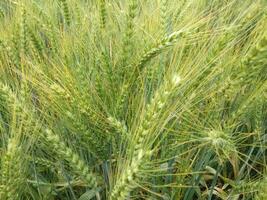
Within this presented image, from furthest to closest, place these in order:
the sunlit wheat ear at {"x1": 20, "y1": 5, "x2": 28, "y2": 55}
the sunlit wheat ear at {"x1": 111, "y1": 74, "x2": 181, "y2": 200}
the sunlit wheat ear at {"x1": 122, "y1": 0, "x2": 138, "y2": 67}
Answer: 1. the sunlit wheat ear at {"x1": 20, "y1": 5, "x2": 28, "y2": 55}
2. the sunlit wheat ear at {"x1": 122, "y1": 0, "x2": 138, "y2": 67}
3. the sunlit wheat ear at {"x1": 111, "y1": 74, "x2": 181, "y2": 200}

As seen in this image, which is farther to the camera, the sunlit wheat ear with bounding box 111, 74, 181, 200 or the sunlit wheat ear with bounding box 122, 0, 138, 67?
the sunlit wheat ear with bounding box 122, 0, 138, 67

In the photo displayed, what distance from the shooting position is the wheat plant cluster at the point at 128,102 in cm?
100

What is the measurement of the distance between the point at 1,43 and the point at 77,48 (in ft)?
0.87

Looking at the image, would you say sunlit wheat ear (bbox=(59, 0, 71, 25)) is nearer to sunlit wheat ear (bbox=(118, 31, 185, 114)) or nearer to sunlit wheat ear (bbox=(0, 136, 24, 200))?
sunlit wheat ear (bbox=(118, 31, 185, 114))

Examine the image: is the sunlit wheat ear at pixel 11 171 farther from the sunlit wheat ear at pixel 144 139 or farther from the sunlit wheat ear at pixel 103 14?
the sunlit wheat ear at pixel 103 14

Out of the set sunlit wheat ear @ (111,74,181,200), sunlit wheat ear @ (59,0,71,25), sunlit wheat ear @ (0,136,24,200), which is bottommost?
sunlit wheat ear @ (0,136,24,200)

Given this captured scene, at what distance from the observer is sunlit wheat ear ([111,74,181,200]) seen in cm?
89

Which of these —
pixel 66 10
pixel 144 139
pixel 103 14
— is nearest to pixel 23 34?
pixel 66 10

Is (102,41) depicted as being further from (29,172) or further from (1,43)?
(29,172)

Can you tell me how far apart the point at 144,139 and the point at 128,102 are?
1.09 feet

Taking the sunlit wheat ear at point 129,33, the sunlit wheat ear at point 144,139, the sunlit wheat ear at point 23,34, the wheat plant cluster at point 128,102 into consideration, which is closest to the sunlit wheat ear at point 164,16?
the wheat plant cluster at point 128,102

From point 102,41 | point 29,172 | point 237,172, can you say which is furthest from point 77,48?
point 237,172

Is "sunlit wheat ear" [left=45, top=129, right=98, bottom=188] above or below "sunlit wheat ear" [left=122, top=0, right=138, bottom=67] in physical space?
Answer: below

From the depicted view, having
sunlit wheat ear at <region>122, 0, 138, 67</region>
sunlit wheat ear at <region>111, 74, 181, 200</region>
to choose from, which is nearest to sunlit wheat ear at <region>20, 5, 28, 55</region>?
sunlit wheat ear at <region>122, 0, 138, 67</region>
